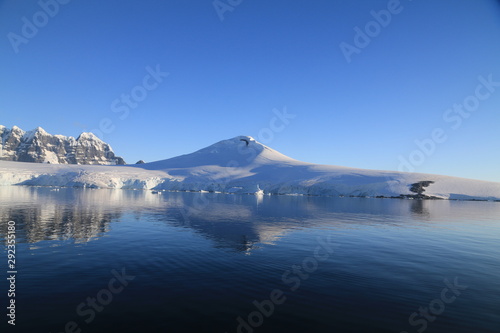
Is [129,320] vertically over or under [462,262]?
over

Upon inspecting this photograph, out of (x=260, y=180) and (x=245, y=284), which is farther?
(x=260, y=180)

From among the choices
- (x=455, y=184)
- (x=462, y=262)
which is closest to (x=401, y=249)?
(x=462, y=262)

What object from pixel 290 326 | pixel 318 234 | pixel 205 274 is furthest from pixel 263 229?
pixel 290 326

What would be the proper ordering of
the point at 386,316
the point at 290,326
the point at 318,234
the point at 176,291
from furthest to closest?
the point at 318,234
the point at 176,291
the point at 386,316
the point at 290,326

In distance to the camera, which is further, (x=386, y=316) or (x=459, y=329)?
→ (x=386, y=316)

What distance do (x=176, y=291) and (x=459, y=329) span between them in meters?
10.4

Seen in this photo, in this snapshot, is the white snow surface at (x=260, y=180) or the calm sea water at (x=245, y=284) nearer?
the calm sea water at (x=245, y=284)

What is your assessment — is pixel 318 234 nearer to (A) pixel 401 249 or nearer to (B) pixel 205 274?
(A) pixel 401 249

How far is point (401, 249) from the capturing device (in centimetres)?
2048

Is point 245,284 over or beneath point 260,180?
beneath

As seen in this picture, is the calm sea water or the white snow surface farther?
the white snow surface

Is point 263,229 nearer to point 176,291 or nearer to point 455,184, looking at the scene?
point 176,291

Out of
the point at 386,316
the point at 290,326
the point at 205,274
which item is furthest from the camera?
the point at 205,274

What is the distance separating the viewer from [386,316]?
966 cm
